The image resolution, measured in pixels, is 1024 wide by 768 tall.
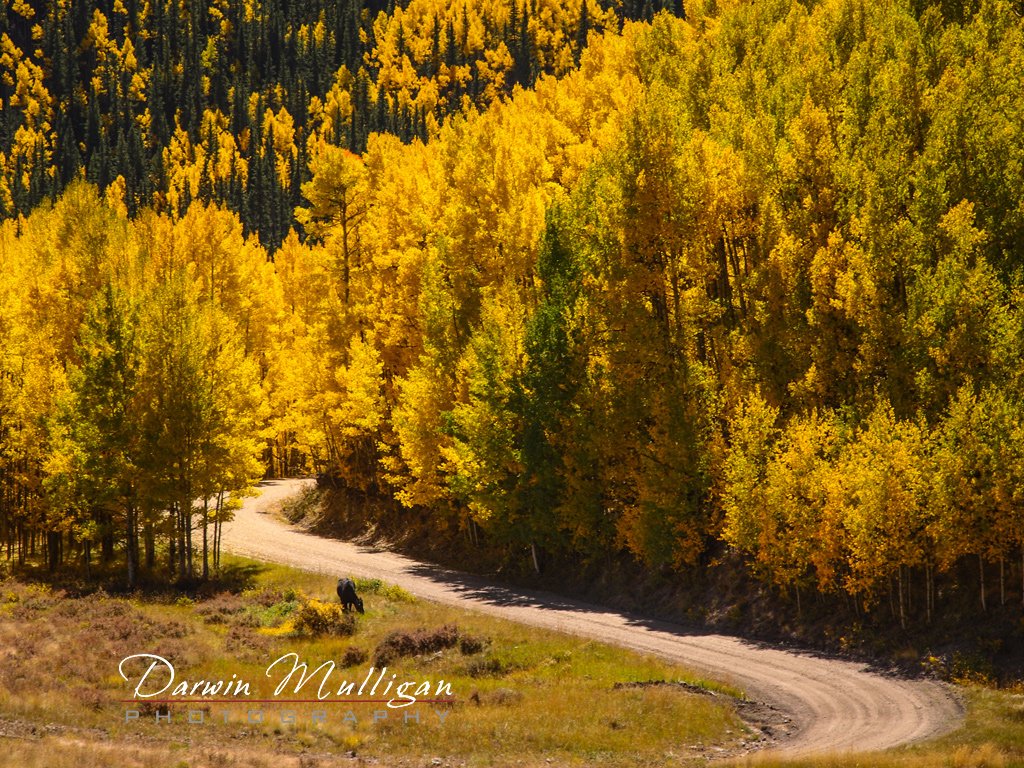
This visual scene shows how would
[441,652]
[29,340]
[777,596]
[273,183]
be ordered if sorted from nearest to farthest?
1. [441,652]
2. [777,596]
3. [29,340]
4. [273,183]

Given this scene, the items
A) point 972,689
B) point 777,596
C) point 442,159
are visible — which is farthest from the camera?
point 442,159

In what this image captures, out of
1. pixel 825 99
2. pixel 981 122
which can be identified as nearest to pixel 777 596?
pixel 981 122

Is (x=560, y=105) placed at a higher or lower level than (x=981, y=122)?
higher

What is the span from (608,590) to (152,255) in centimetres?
4172

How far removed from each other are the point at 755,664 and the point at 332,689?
12480 mm

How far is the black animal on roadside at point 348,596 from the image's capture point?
121 ft

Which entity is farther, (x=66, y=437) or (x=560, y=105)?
(x=560, y=105)

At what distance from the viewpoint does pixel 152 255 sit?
6688 cm

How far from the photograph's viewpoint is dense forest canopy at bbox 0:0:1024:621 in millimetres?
31531

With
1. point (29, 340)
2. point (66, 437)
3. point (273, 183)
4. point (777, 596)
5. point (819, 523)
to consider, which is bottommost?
point (777, 596)

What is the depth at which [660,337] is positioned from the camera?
125ft

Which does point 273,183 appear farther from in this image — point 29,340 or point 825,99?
point 825,99

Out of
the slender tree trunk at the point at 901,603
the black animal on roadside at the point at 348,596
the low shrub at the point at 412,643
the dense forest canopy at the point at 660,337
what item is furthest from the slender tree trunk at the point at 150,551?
the slender tree trunk at the point at 901,603

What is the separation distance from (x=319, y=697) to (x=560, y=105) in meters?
46.0
